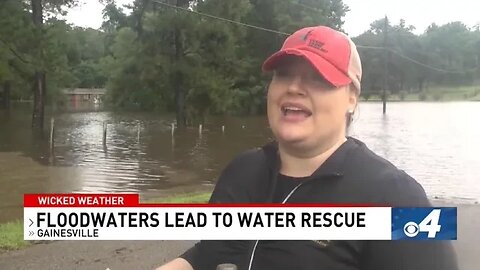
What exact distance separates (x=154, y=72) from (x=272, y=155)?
2958 centimetres

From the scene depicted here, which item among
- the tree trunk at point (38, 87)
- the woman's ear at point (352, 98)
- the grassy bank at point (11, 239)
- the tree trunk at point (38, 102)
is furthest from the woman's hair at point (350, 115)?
the tree trunk at point (38, 102)

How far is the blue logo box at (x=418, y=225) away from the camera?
1.45m

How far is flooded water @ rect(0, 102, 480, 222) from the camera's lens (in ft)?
39.7

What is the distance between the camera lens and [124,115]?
150 feet

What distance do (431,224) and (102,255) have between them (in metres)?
3.60

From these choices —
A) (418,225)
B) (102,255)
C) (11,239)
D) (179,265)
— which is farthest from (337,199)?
(11,239)

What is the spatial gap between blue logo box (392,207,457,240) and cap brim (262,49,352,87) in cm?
36

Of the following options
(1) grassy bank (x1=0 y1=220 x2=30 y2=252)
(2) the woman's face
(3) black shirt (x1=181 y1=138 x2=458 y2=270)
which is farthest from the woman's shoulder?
(1) grassy bank (x1=0 y1=220 x2=30 y2=252)

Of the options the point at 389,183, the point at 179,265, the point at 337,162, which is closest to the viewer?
the point at 389,183

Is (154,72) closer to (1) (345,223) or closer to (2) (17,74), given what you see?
(2) (17,74)

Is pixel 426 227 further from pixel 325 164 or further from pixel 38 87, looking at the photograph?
pixel 38 87

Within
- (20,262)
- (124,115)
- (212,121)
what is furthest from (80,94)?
(20,262)

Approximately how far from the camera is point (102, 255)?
4707 millimetres

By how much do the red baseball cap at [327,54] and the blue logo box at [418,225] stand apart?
36 cm
